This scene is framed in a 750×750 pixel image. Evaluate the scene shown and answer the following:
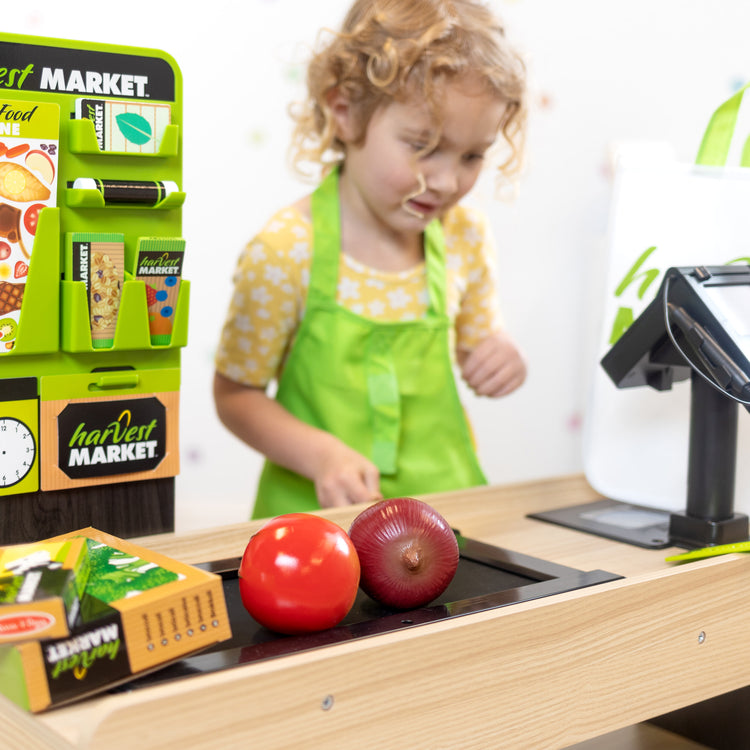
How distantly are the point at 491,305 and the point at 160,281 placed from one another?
0.64 metres

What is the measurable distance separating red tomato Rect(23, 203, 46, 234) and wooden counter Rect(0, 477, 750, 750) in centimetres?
24

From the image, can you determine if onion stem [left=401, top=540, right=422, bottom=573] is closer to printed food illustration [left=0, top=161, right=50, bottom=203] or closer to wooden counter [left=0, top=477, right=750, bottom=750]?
wooden counter [left=0, top=477, right=750, bottom=750]

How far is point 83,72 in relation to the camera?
687 millimetres

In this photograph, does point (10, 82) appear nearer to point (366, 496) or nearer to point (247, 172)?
point (366, 496)

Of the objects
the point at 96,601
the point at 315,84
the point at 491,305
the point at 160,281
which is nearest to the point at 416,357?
the point at 491,305

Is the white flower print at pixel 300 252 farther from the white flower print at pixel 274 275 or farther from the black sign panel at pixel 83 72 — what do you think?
the black sign panel at pixel 83 72

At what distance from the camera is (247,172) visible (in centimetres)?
185

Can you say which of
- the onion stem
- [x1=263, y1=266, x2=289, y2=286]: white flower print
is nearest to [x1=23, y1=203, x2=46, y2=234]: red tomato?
the onion stem

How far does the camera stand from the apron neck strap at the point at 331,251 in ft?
3.66

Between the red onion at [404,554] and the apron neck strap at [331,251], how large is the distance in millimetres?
517

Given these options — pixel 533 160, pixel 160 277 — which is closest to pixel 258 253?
pixel 160 277

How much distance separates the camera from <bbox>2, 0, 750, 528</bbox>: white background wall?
180 centimetres

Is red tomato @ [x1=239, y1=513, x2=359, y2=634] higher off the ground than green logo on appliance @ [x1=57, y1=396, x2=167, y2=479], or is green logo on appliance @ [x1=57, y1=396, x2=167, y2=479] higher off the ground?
green logo on appliance @ [x1=57, y1=396, x2=167, y2=479]

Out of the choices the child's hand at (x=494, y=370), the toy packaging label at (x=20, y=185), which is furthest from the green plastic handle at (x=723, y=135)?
the toy packaging label at (x=20, y=185)
